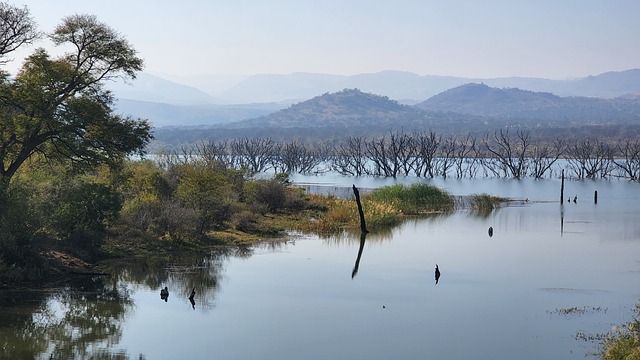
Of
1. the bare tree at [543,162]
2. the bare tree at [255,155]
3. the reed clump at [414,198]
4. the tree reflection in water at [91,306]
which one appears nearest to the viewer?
the tree reflection in water at [91,306]

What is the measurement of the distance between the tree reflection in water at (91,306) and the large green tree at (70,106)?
21.4 feet

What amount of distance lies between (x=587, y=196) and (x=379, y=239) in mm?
49149

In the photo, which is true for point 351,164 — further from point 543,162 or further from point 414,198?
point 414,198

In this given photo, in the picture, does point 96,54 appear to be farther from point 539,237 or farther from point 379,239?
point 539,237

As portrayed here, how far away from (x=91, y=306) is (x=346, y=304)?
29.1ft

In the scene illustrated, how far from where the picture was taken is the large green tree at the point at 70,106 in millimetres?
35406

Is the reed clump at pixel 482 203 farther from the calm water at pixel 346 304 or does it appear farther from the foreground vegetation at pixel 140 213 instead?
the calm water at pixel 346 304

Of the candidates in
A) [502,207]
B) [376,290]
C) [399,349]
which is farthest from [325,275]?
[502,207]

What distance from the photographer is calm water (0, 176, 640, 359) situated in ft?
74.0

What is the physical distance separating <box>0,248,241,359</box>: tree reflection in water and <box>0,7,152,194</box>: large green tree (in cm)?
651

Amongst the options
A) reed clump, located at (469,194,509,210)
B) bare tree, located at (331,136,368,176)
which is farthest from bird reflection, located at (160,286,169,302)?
bare tree, located at (331,136,368,176)

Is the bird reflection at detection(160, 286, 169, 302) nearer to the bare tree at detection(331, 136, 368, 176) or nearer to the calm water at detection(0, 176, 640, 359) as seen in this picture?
the calm water at detection(0, 176, 640, 359)

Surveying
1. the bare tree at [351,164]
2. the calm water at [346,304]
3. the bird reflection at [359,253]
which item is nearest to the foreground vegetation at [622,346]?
the calm water at [346,304]

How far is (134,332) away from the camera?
2416 centimetres
